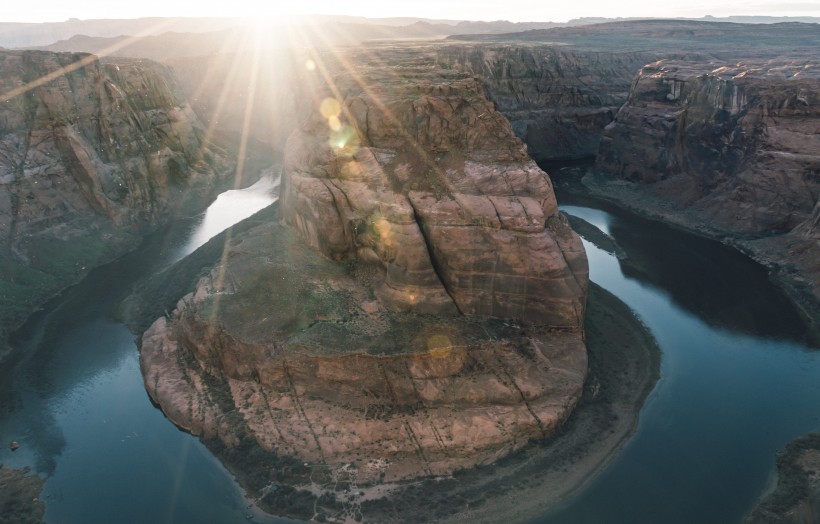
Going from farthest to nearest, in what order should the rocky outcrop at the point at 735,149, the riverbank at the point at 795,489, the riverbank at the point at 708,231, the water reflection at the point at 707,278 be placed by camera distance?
1. the rocky outcrop at the point at 735,149
2. the riverbank at the point at 708,231
3. the water reflection at the point at 707,278
4. the riverbank at the point at 795,489

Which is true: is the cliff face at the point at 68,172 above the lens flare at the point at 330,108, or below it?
below

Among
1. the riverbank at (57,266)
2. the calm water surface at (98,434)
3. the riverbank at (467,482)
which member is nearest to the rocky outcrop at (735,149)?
the riverbank at (467,482)

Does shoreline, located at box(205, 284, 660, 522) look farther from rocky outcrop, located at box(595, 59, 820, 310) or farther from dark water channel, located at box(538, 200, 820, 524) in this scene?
rocky outcrop, located at box(595, 59, 820, 310)

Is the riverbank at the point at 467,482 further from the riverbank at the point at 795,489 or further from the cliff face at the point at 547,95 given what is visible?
the cliff face at the point at 547,95

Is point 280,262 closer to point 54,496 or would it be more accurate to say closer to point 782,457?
point 54,496

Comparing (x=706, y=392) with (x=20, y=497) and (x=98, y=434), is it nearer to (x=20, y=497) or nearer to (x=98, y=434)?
(x=98, y=434)

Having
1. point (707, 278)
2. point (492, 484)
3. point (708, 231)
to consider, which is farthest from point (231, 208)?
point (708, 231)

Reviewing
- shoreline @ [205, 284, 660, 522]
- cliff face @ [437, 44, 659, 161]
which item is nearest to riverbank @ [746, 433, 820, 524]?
shoreline @ [205, 284, 660, 522]
